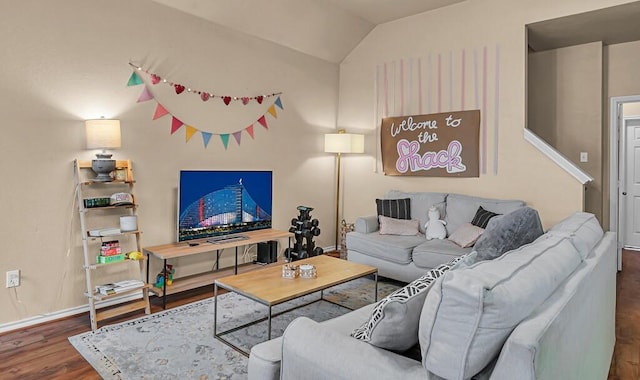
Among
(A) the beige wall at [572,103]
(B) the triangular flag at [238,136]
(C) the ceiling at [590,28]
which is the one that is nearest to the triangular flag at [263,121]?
(B) the triangular flag at [238,136]

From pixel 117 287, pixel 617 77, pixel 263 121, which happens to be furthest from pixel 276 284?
pixel 617 77

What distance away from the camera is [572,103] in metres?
4.66

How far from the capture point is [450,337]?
1.10m

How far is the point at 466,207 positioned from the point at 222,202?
2.44 meters

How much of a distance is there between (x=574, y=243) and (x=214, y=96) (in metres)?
3.44

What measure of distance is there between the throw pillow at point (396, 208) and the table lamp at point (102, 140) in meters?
2.68

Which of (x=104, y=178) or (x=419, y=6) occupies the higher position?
(x=419, y=6)

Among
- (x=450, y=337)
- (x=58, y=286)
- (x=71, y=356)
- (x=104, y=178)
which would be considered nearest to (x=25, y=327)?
(x=58, y=286)

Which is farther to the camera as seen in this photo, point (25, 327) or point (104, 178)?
point (104, 178)

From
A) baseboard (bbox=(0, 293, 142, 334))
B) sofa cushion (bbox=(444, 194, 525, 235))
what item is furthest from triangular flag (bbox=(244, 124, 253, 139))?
sofa cushion (bbox=(444, 194, 525, 235))

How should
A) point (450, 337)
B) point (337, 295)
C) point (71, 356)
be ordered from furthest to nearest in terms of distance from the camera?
point (337, 295)
point (71, 356)
point (450, 337)

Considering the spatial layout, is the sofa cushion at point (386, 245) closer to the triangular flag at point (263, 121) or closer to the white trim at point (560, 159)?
the white trim at point (560, 159)

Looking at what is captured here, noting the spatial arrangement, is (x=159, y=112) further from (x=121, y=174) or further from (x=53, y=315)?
(x=53, y=315)

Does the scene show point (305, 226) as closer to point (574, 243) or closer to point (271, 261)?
point (271, 261)
